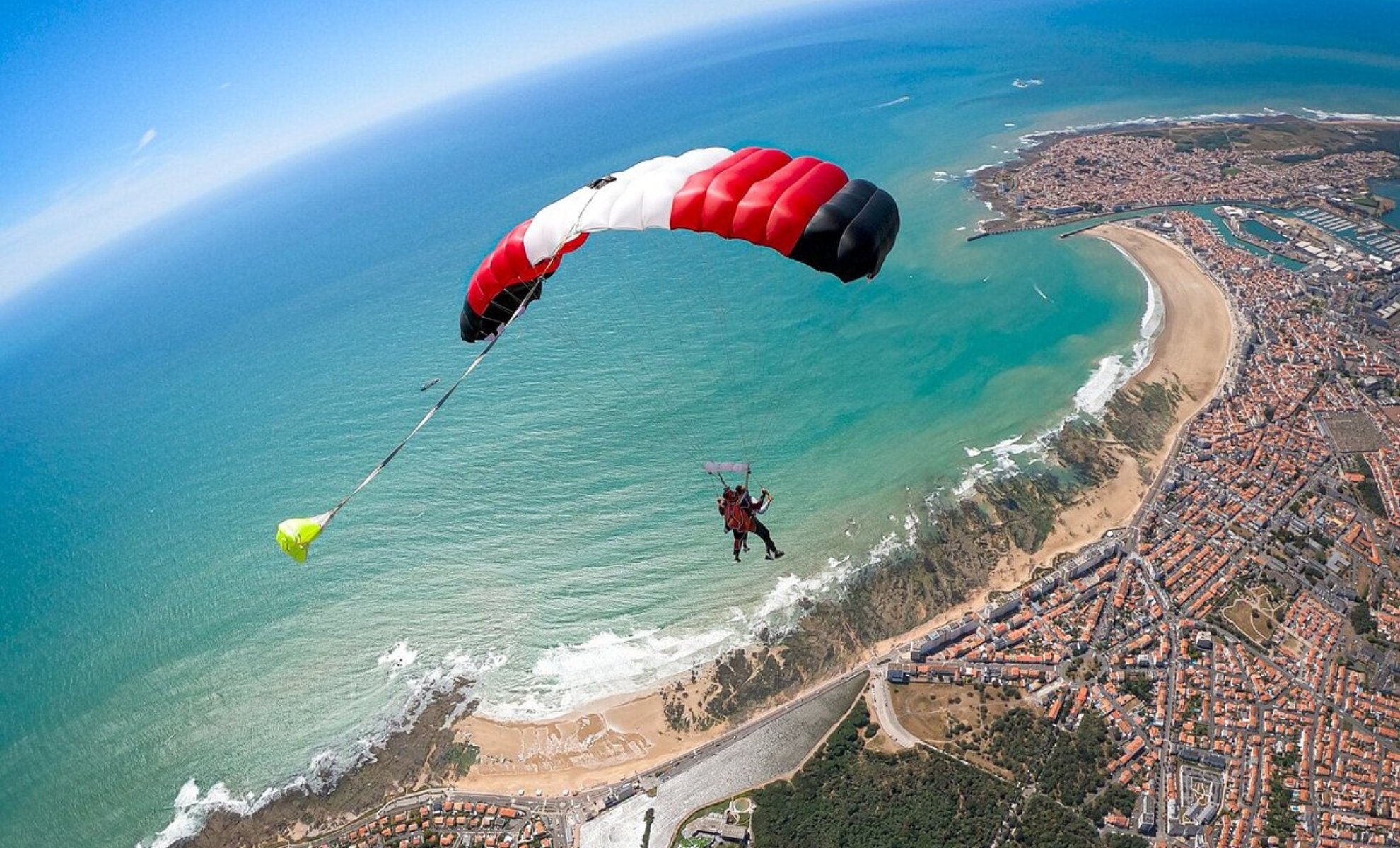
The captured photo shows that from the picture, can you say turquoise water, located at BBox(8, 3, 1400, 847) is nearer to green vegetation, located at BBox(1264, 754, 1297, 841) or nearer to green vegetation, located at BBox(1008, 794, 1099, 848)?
green vegetation, located at BBox(1008, 794, 1099, 848)

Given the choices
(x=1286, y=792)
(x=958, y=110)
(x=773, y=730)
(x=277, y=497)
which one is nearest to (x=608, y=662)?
(x=773, y=730)

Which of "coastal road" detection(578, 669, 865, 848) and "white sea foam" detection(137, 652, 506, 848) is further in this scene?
"white sea foam" detection(137, 652, 506, 848)

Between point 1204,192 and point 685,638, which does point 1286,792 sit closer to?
point 685,638

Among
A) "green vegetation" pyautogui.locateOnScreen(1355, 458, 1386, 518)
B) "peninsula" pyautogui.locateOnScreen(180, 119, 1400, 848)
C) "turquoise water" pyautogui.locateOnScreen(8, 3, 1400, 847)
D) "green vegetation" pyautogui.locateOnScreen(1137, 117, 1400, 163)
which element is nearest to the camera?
"peninsula" pyautogui.locateOnScreen(180, 119, 1400, 848)

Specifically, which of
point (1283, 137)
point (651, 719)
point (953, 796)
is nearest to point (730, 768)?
point (651, 719)

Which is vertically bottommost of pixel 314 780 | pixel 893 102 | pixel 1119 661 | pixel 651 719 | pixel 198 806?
pixel 1119 661

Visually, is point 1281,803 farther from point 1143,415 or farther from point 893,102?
point 893,102

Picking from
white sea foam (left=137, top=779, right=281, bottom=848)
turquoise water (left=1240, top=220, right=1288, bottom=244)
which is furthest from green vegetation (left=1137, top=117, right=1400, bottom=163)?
white sea foam (left=137, top=779, right=281, bottom=848)
